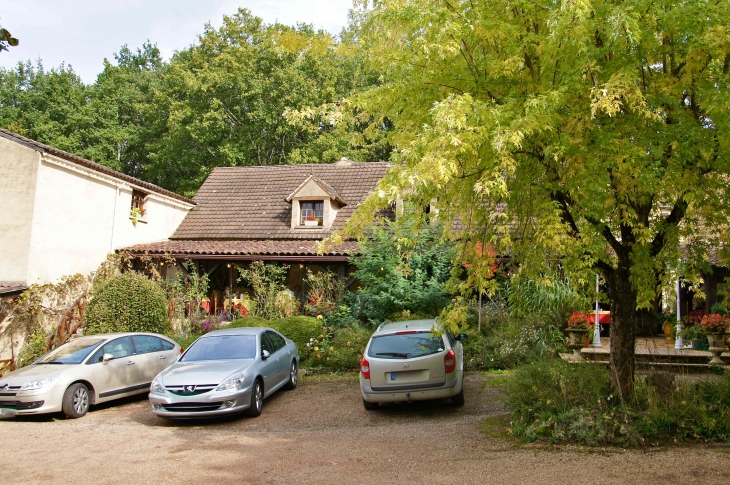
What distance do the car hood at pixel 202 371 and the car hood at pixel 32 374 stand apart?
Answer: 225 cm

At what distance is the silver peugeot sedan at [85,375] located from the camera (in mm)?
10117

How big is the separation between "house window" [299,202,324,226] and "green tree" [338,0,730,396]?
44.9ft

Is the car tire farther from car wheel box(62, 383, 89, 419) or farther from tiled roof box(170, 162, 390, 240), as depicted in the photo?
tiled roof box(170, 162, 390, 240)

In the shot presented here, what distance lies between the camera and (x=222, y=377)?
9.56m

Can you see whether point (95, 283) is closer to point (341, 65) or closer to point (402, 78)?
point (402, 78)

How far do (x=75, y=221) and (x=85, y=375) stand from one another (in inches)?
353

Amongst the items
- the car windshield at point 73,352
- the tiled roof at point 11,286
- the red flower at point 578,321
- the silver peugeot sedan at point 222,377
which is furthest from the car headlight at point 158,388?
the red flower at point 578,321

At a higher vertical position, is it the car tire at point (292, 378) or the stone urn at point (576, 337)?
the stone urn at point (576, 337)

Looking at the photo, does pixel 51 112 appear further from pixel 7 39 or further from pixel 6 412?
pixel 7 39

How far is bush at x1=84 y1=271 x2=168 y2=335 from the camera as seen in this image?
15555 mm

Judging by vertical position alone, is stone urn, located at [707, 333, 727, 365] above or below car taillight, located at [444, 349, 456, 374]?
above

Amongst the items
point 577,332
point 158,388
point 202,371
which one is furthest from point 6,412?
point 577,332

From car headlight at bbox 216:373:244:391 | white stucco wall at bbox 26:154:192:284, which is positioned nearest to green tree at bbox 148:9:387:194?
white stucco wall at bbox 26:154:192:284

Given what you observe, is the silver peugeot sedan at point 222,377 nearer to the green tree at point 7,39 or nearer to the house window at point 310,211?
the green tree at point 7,39
